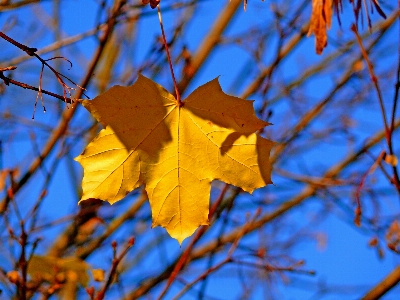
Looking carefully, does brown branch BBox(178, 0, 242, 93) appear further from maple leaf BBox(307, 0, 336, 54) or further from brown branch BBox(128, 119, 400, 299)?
maple leaf BBox(307, 0, 336, 54)

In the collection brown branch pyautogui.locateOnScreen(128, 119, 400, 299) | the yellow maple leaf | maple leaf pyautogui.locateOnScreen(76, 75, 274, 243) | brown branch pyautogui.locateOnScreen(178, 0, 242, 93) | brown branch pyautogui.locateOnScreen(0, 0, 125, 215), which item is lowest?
maple leaf pyautogui.locateOnScreen(76, 75, 274, 243)

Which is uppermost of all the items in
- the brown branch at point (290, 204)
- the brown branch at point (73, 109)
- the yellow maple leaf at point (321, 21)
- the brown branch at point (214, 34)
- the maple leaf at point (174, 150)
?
the brown branch at point (214, 34)

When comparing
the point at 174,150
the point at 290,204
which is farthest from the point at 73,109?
the point at 290,204

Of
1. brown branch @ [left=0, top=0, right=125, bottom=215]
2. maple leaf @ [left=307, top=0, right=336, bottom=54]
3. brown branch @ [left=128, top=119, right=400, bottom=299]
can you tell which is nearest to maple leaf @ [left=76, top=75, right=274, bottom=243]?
maple leaf @ [left=307, top=0, right=336, bottom=54]

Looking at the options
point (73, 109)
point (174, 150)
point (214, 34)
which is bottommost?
point (174, 150)

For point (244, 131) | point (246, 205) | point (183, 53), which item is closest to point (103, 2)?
point (183, 53)

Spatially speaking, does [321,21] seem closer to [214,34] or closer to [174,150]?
[174,150]

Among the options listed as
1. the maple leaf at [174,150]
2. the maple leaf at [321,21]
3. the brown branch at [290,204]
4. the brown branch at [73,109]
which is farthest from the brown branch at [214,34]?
the maple leaf at [174,150]

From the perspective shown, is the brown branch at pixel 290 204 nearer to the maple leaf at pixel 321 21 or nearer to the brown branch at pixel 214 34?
the brown branch at pixel 214 34
